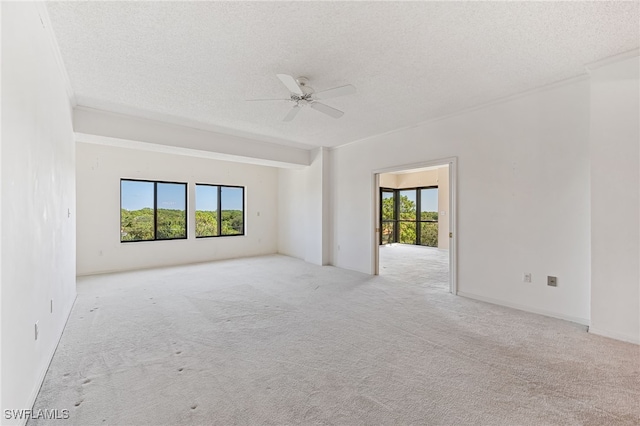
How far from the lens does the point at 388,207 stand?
11.0 m

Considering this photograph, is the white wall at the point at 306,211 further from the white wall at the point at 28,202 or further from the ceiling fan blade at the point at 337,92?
the white wall at the point at 28,202

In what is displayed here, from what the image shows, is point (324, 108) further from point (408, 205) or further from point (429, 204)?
point (408, 205)

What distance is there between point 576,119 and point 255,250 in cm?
709

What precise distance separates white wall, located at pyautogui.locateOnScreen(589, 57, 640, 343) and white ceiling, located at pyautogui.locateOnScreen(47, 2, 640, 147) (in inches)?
15.7

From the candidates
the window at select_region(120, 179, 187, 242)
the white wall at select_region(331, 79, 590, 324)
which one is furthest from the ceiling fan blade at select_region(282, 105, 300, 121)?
the window at select_region(120, 179, 187, 242)

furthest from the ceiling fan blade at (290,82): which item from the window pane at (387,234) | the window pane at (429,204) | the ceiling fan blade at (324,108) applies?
the window pane at (387,234)

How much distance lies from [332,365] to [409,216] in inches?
358

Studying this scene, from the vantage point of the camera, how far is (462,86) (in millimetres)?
3391

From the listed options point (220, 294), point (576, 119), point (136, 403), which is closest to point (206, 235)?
point (220, 294)

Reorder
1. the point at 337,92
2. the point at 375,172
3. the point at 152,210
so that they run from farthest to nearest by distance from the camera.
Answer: the point at 152,210 → the point at 375,172 → the point at 337,92

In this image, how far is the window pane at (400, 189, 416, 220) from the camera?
1064 centimetres

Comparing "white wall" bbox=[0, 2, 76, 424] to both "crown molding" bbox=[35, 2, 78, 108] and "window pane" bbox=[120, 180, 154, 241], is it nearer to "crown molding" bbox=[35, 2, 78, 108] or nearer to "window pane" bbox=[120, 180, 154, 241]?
"crown molding" bbox=[35, 2, 78, 108]

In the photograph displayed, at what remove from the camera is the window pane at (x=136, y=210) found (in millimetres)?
6156

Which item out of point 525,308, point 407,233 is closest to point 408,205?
point 407,233
